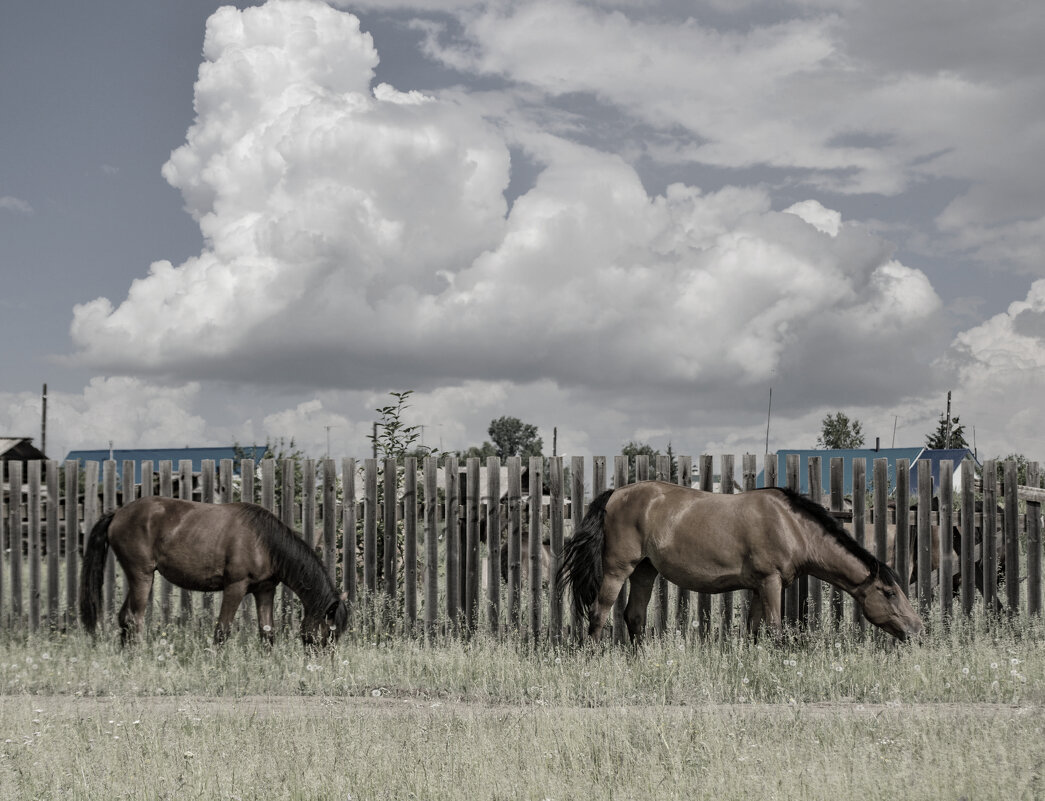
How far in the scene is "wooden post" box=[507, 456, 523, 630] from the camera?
34.9 ft

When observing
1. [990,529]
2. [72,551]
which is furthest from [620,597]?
[72,551]

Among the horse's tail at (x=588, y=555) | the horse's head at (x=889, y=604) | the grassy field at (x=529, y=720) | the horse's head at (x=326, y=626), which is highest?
the horse's tail at (x=588, y=555)

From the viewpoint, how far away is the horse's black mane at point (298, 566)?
973 cm

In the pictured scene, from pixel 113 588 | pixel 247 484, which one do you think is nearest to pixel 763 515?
pixel 247 484

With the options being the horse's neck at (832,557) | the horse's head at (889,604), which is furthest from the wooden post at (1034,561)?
the horse's neck at (832,557)

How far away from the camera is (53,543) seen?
12.5 metres

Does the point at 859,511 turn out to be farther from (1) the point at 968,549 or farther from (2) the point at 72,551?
(2) the point at 72,551

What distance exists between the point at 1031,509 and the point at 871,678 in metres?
4.35

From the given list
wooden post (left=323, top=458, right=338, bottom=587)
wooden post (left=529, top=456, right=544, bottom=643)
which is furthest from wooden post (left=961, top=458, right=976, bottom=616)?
wooden post (left=323, top=458, right=338, bottom=587)

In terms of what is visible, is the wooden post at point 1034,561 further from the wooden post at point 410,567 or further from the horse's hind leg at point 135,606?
the horse's hind leg at point 135,606

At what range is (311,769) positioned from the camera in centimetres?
569

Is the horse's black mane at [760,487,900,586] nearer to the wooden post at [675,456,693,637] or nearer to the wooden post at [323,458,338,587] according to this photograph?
the wooden post at [675,456,693,637]

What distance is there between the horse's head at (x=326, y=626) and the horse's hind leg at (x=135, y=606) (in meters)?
1.97

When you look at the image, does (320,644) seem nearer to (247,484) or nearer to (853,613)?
(247,484)
